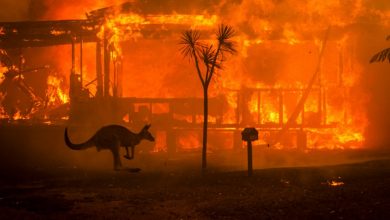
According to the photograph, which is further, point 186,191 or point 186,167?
point 186,167

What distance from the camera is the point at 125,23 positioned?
17125 mm

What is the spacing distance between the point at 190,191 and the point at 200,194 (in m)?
0.39

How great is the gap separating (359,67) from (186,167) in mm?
10051

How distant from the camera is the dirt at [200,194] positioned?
23.7 ft

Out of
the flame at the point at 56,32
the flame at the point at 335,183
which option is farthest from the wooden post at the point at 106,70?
the flame at the point at 335,183

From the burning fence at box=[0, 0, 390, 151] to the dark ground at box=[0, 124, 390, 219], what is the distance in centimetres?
356

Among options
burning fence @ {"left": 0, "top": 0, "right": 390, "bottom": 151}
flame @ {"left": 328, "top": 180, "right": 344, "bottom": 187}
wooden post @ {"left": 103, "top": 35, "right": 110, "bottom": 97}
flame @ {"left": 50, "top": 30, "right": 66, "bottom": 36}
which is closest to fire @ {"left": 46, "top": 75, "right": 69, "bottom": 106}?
burning fence @ {"left": 0, "top": 0, "right": 390, "bottom": 151}

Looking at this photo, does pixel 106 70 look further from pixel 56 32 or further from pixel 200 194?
pixel 200 194

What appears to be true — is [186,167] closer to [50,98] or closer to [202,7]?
[202,7]

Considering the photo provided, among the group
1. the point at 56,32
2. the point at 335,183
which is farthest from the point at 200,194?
the point at 56,32

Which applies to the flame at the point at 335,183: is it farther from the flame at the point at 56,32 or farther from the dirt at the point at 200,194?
the flame at the point at 56,32

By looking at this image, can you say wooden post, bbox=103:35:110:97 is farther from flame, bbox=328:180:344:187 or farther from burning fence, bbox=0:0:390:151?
flame, bbox=328:180:344:187

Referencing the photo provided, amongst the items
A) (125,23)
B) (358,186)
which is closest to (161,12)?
(125,23)

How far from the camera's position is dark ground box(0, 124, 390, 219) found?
727 centimetres
